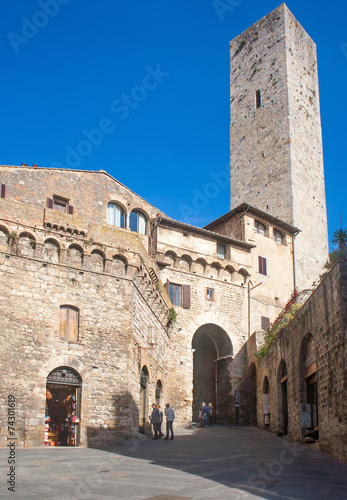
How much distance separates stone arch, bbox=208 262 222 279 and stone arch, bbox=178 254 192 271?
1399mm

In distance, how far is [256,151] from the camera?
44938 mm

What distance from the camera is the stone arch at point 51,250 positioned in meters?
19.5

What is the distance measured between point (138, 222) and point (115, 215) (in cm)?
161

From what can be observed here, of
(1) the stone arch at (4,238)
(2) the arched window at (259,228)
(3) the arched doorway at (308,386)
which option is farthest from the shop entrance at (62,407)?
(2) the arched window at (259,228)

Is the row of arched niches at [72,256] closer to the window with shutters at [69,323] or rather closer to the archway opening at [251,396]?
the window with shutters at [69,323]

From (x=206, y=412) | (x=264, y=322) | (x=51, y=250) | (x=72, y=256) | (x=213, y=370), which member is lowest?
(x=206, y=412)

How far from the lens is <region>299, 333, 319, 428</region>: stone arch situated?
53.8 feet

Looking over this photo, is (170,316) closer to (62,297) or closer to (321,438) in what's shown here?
(62,297)

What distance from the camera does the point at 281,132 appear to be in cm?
4359

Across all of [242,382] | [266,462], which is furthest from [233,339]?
[266,462]

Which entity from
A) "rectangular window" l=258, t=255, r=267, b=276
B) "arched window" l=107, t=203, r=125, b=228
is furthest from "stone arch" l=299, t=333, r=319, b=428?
"rectangular window" l=258, t=255, r=267, b=276

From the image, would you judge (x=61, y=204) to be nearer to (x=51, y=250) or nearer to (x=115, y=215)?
(x=115, y=215)

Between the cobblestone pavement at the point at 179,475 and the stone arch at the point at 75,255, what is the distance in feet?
22.5

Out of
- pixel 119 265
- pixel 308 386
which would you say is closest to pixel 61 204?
pixel 119 265
